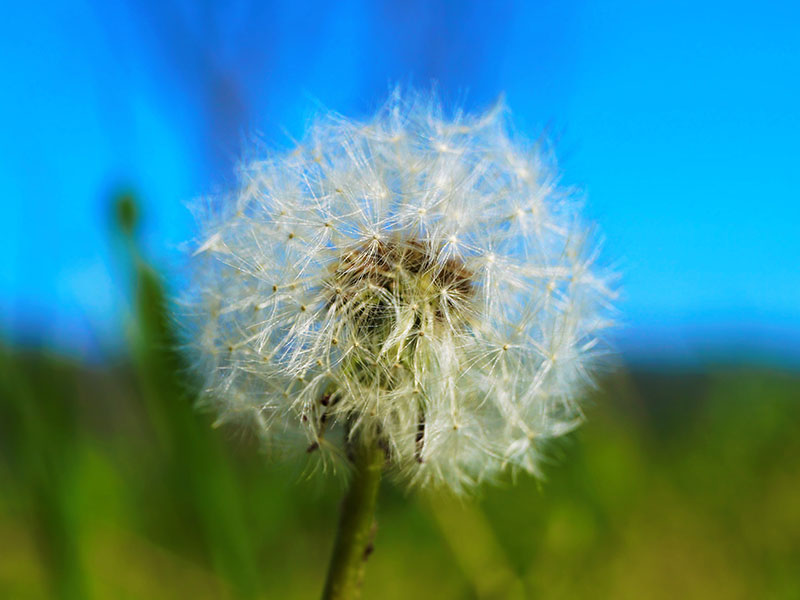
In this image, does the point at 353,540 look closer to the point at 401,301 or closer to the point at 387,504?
the point at 401,301

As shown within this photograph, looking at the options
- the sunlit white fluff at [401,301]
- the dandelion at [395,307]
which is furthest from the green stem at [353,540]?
the sunlit white fluff at [401,301]

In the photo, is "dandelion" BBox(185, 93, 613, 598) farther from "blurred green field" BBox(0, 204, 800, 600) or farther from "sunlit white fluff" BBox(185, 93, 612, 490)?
"blurred green field" BBox(0, 204, 800, 600)

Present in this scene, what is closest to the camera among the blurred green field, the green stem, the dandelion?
the green stem

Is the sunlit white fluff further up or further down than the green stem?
further up

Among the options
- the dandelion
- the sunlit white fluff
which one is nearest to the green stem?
the dandelion

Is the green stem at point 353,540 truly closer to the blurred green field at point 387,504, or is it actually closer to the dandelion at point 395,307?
the dandelion at point 395,307
